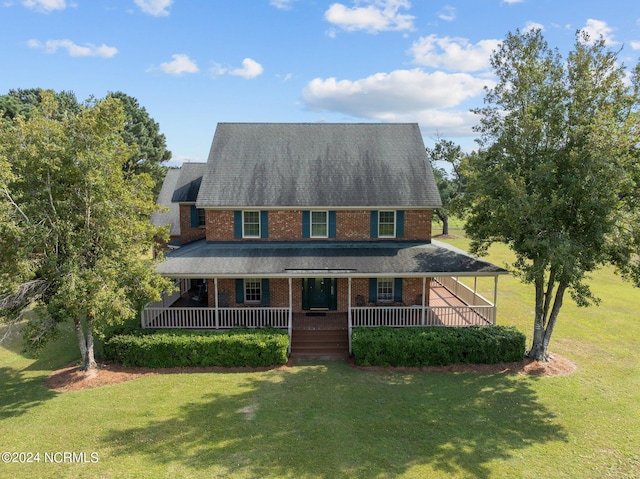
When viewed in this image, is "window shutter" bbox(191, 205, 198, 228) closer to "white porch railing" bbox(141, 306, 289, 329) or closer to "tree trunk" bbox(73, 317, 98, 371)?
"white porch railing" bbox(141, 306, 289, 329)

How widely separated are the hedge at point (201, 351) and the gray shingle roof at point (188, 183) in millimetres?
9552

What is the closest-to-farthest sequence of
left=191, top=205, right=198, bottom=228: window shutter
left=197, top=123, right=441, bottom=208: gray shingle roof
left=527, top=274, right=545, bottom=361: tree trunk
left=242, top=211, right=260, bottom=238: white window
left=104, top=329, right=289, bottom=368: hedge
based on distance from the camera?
left=104, top=329, right=289, bottom=368: hedge → left=527, top=274, right=545, bottom=361: tree trunk → left=197, top=123, right=441, bottom=208: gray shingle roof → left=242, top=211, right=260, bottom=238: white window → left=191, top=205, right=198, bottom=228: window shutter

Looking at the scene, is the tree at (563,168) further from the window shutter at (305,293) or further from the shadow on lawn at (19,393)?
the shadow on lawn at (19,393)

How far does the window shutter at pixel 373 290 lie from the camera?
19.2 meters

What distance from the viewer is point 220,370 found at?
15055 mm

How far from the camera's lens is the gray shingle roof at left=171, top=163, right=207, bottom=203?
2267 centimetres

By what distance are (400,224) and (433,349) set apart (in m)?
6.86

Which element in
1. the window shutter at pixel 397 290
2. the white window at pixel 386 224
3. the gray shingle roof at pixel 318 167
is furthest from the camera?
the white window at pixel 386 224

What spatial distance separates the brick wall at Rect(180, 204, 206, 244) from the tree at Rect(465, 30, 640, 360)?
1486 centimetres

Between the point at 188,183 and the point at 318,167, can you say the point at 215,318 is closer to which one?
the point at 318,167

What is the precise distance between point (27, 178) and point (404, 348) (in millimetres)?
14156

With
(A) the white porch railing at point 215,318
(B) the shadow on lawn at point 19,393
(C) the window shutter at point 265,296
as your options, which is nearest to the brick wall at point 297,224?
(C) the window shutter at point 265,296

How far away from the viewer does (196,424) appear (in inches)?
449

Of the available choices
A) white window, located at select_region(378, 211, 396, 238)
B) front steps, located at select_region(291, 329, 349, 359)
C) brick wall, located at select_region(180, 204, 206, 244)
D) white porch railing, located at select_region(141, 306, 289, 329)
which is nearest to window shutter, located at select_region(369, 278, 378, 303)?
white window, located at select_region(378, 211, 396, 238)
